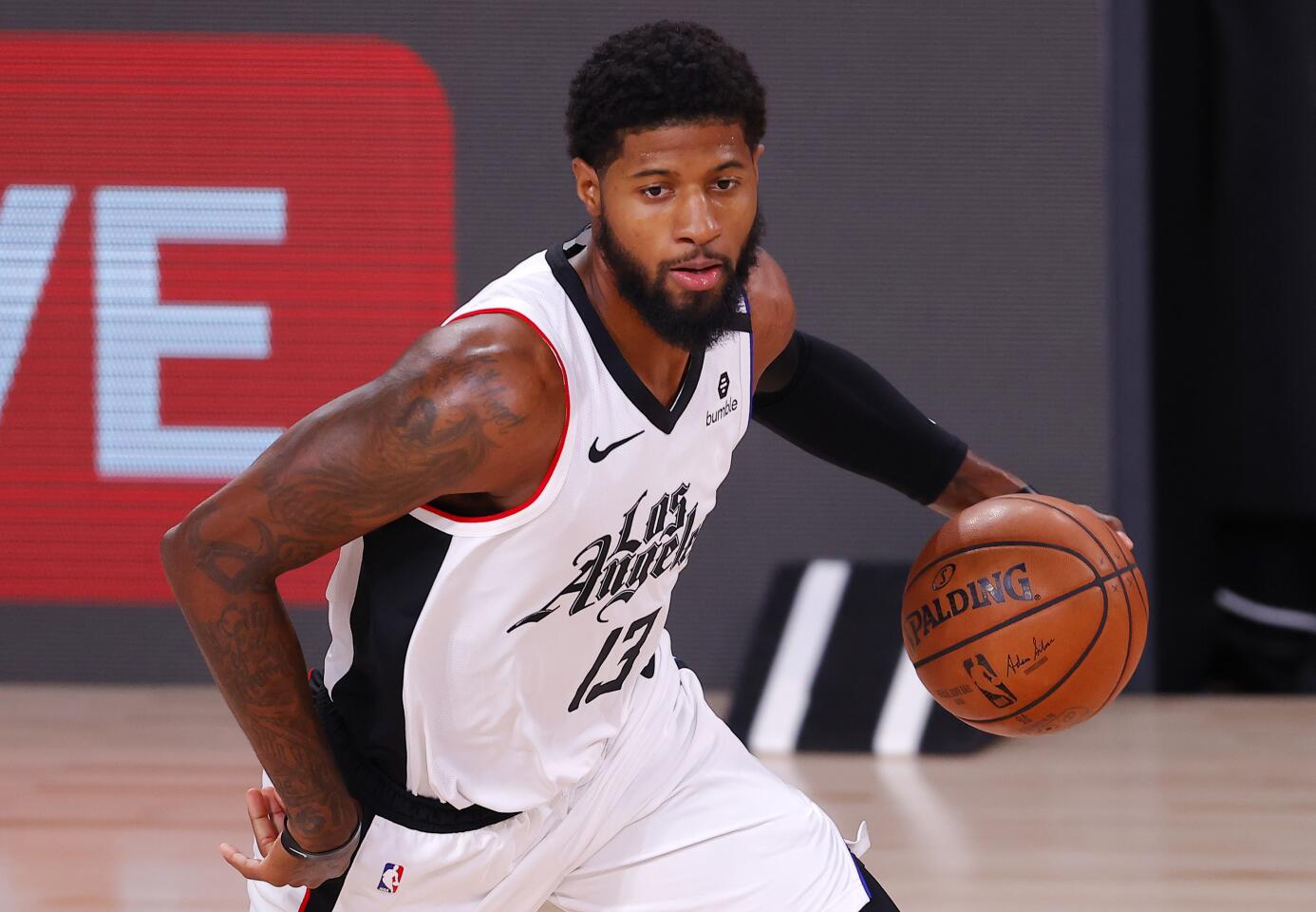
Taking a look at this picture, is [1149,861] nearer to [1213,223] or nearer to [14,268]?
[1213,223]

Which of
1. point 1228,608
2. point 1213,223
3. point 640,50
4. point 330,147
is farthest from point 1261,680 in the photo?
point 640,50

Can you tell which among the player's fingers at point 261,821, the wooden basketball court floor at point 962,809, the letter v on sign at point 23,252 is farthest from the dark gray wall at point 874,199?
the player's fingers at point 261,821

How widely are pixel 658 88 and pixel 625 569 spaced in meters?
0.52

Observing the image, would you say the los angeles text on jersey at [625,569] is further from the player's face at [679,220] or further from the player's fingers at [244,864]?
the player's fingers at [244,864]

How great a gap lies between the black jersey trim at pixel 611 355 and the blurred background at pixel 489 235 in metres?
2.50

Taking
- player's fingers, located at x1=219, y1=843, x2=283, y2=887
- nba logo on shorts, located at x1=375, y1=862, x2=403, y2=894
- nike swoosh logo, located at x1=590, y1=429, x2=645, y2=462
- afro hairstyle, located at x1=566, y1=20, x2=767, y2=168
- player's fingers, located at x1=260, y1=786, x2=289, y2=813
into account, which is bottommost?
nba logo on shorts, located at x1=375, y1=862, x2=403, y2=894

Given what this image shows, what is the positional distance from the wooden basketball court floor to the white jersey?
1176 millimetres

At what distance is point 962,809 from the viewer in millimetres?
3189

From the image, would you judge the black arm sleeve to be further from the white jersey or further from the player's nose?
the player's nose

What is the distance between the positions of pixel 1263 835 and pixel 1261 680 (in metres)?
1.49

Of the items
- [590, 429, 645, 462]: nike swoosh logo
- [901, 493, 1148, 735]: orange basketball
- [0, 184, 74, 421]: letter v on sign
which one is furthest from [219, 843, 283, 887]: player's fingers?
[0, 184, 74, 421]: letter v on sign

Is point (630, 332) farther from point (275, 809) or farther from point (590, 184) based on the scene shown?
point (275, 809)

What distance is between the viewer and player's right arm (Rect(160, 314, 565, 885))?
55.9 inches

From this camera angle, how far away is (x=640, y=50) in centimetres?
157
